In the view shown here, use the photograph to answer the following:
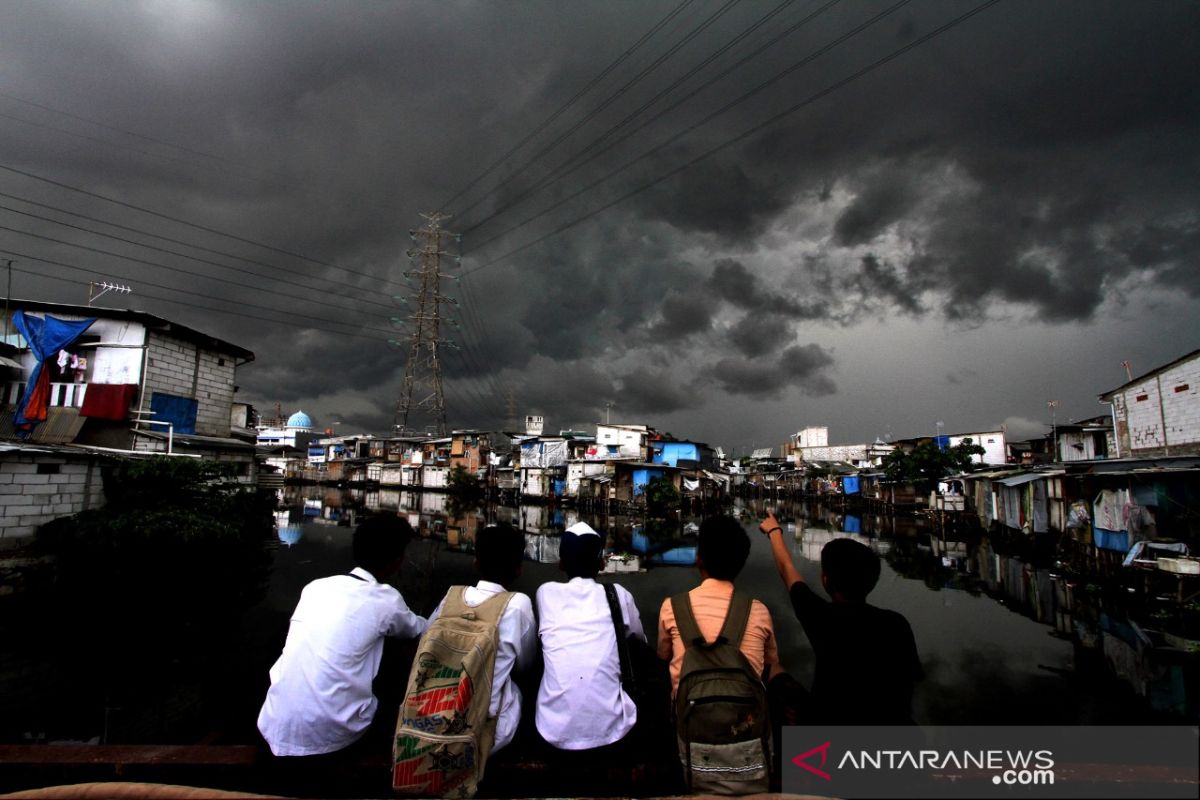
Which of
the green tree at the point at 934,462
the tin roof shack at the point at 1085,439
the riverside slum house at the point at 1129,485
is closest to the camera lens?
the riverside slum house at the point at 1129,485

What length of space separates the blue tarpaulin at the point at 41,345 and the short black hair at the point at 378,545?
72.8 feet

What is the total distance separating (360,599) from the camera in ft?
8.79

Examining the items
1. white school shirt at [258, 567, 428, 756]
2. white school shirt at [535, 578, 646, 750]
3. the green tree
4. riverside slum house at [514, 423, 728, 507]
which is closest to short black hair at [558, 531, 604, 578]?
white school shirt at [535, 578, 646, 750]

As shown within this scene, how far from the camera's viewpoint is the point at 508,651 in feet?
8.54

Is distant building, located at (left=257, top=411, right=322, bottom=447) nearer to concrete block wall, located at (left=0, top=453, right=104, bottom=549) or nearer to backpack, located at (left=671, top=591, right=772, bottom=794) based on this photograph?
concrete block wall, located at (left=0, top=453, right=104, bottom=549)

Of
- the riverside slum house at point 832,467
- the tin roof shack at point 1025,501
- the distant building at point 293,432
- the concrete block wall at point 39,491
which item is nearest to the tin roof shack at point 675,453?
the riverside slum house at point 832,467

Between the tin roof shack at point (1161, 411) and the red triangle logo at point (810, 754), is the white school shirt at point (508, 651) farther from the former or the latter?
the tin roof shack at point (1161, 411)

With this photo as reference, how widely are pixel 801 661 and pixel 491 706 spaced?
7913 mm

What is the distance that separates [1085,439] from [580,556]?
36.9 m

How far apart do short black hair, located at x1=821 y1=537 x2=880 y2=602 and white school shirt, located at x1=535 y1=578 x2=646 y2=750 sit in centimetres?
110

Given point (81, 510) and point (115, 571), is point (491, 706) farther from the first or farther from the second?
point (81, 510)

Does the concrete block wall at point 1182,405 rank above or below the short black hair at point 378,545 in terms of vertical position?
above

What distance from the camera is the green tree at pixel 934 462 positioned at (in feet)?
105

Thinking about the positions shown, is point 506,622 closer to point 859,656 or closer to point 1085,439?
point 859,656
